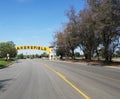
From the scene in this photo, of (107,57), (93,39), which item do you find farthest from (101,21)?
(93,39)

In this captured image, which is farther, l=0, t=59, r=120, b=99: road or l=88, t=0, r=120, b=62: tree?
l=88, t=0, r=120, b=62: tree

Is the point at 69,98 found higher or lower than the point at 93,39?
lower

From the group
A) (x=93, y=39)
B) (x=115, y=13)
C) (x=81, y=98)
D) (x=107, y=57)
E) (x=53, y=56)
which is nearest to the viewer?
(x=81, y=98)

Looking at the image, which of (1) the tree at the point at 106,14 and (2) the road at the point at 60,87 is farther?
(1) the tree at the point at 106,14

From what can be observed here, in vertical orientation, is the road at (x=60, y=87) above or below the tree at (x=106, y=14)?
below

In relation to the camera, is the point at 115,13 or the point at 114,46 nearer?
the point at 115,13

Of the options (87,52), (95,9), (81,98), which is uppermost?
(95,9)

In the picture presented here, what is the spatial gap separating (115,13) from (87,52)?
118ft

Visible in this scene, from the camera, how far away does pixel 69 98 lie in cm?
1149

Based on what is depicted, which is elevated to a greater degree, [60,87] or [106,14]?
[106,14]

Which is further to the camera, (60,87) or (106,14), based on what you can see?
(106,14)

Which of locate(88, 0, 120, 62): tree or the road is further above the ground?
locate(88, 0, 120, 62): tree

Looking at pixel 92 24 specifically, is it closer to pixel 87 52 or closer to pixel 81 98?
pixel 87 52

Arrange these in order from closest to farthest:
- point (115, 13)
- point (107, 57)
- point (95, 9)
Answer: point (115, 13) < point (95, 9) < point (107, 57)
